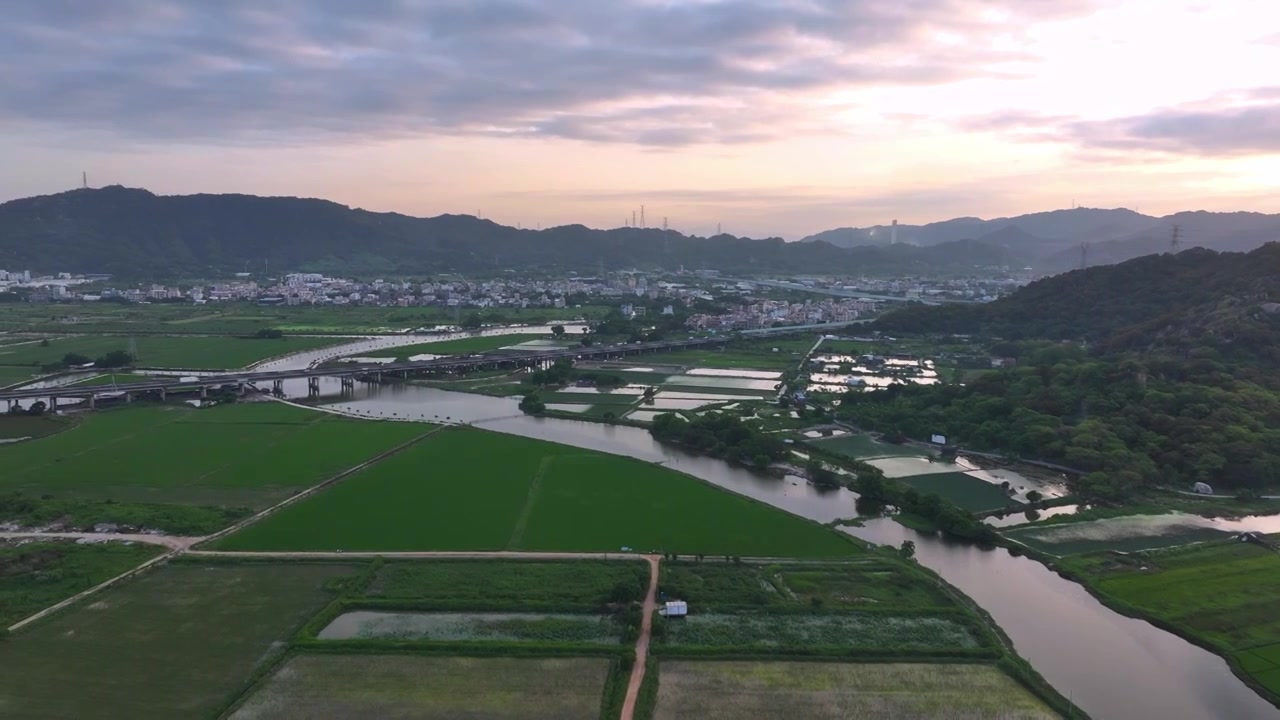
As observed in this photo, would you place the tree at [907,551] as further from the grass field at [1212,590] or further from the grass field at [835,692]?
the grass field at [835,692]

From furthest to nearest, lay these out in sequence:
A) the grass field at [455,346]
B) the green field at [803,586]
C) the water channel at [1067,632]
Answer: the grass field at [455,346], the green field at [803,586], the water channel at [1067,632]

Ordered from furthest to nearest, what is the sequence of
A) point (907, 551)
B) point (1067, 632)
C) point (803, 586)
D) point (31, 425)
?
point (31, 425) < point (907, 551) < point (803, 586) < point (1067, 632)

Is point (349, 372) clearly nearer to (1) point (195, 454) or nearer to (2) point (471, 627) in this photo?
(1) point (195, 454)

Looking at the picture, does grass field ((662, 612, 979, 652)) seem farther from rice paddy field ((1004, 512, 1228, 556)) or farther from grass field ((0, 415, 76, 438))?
grass field ((0, 415, 76, 438))

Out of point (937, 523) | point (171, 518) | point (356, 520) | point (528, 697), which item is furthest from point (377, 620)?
point (937, 523)

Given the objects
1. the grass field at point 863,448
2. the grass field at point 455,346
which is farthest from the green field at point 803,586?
the grass field at point 455,346

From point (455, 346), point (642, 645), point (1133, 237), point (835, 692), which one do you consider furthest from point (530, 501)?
point (1133, 237)

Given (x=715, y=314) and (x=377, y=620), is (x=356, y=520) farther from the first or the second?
(x=715, y=314)
